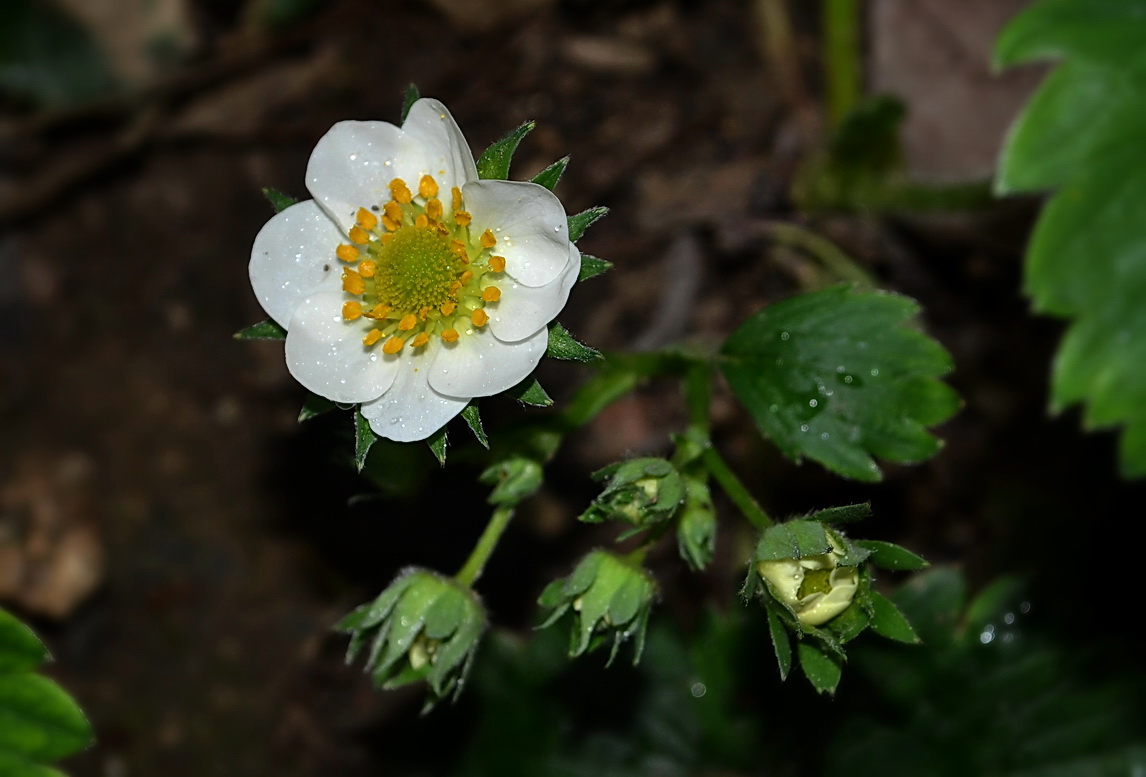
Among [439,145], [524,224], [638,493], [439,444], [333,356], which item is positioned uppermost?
[439,145]

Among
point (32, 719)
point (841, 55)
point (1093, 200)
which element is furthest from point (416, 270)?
point (841, 55)

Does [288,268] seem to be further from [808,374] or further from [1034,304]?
[1034,304]

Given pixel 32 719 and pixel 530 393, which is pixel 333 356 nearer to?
pixel 530 393

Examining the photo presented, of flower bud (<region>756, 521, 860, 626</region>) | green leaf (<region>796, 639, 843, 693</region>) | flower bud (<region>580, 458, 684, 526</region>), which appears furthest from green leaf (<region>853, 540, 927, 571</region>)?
flower bud (<region>580, 458, 684, 526</region>)

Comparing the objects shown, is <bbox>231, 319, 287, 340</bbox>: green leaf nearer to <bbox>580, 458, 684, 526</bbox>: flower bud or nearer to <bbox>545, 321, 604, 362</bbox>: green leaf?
<bbox>545, 321, 604, 362</bbox>: green leaf

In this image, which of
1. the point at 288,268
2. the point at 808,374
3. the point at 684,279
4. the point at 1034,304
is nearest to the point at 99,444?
the point at 288,268

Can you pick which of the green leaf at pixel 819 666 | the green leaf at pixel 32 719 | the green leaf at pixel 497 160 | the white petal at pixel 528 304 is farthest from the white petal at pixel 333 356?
the green leaf at pixel 819 666

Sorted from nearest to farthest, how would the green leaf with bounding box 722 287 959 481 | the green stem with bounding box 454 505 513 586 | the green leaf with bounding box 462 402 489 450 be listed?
the green leaf with bounding box 462 402 489 450 → the green stem with bounding box 454 505 513 586 → the green leaf with bounding box 722 287 959 481
